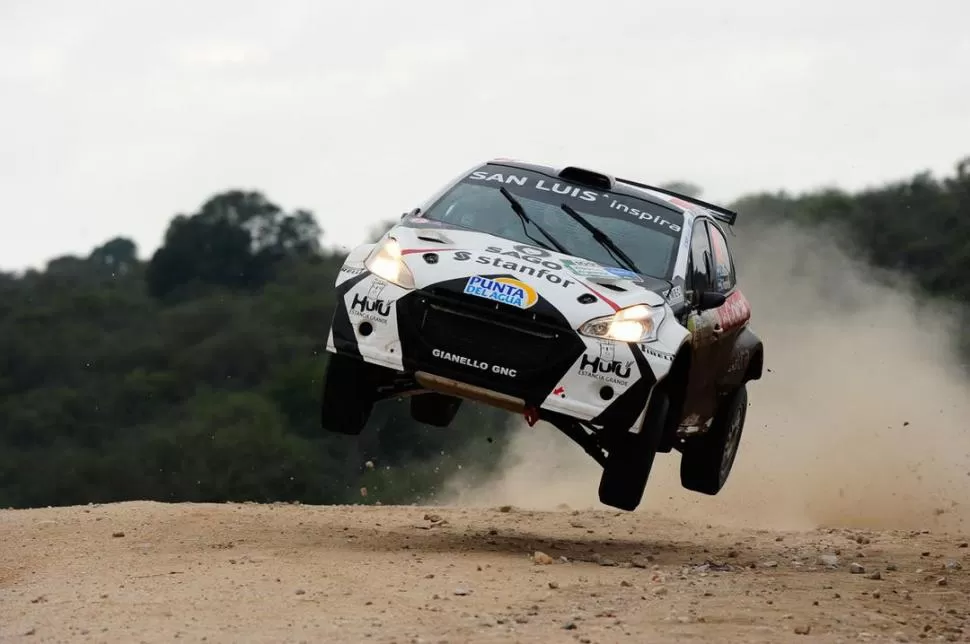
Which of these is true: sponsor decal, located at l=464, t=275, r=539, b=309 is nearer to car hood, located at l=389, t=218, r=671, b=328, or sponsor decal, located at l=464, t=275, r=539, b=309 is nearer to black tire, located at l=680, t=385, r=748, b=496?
car hood, located at l=389, t=218, r=671, b=328

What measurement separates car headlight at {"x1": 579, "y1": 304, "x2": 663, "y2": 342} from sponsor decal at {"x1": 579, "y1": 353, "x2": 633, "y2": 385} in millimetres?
120

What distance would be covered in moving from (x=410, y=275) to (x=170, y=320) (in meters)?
28.6

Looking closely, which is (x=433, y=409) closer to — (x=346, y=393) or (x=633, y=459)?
(x=346, y=393)

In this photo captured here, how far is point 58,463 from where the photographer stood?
30078 millimetres

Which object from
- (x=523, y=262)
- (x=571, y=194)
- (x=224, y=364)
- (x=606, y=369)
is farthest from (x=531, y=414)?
(x=224, y=364)

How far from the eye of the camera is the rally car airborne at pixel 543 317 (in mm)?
9695

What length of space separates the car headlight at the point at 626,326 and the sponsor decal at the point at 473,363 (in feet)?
1.41

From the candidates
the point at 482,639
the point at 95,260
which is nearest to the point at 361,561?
the point at 482,639

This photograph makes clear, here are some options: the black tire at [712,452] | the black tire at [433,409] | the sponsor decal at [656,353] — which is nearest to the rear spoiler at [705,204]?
the black tire at [712,452]

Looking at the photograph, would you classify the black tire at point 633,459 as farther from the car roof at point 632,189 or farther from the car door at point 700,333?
the car roof at point 632,189

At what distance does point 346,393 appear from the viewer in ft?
34.0

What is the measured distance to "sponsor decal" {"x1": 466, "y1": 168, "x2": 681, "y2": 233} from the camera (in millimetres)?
11102

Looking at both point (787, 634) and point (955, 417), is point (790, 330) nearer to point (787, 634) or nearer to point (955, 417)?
point (955, 417)

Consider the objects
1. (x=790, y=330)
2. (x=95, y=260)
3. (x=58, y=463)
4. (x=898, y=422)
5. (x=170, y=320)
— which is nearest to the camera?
(x=898, y=422)
